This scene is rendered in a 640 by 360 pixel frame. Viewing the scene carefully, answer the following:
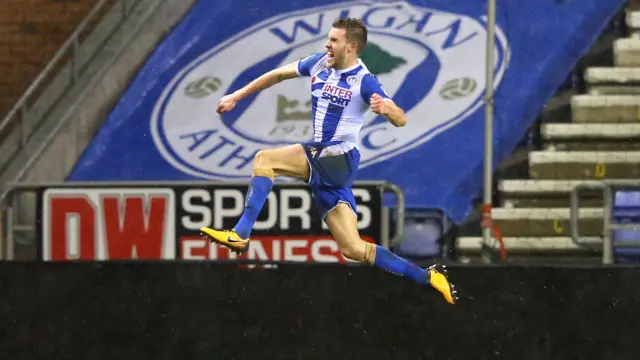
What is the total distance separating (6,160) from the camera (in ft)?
26.0

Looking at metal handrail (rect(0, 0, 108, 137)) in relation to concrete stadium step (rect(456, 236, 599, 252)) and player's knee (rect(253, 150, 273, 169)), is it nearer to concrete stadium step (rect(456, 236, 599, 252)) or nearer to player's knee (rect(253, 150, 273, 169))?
concrete stadium step (rect(456, 236, 599, 252))

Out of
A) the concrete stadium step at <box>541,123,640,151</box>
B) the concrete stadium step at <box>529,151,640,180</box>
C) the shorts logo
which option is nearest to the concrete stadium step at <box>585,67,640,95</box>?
the concrete stadium step at <box>541,123,640,151</box>

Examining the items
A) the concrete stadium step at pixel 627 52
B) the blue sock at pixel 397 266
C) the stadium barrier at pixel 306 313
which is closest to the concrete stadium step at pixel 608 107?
the concrete stadium step at pixel 627 52

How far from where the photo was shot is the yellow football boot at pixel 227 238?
12.2 ft

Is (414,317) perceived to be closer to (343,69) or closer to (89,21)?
(343,69)

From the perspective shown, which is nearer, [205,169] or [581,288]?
[581,288]

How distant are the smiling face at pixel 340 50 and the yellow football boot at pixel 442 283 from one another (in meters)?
0.69

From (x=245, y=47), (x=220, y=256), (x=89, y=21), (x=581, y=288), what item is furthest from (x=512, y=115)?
(x=581, y=288)

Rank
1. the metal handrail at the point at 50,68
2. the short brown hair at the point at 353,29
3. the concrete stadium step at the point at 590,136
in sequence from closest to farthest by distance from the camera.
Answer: the short brown hair at the point at 353,29 < the concrete stadium step at the point at 590,136 < the metal handrail at the point at 50,68

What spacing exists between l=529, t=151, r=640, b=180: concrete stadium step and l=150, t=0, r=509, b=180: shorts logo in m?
0.49

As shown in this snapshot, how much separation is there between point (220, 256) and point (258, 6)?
6.78 feet

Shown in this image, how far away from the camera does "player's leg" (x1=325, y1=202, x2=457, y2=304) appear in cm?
374

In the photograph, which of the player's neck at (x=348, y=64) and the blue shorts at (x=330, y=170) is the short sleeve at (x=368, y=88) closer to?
the player's neck at (x=348, y=64)

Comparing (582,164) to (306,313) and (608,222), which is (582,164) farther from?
(306,313)
